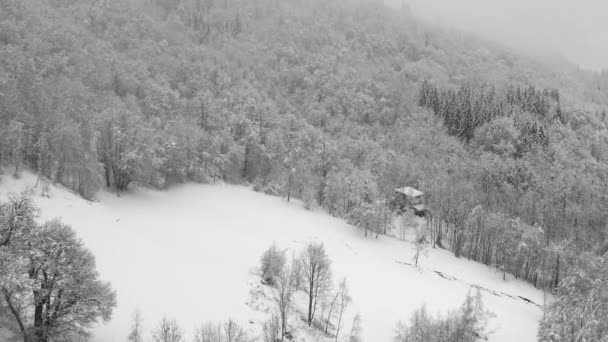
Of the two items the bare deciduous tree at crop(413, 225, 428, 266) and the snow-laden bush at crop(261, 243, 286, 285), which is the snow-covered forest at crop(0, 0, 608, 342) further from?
the bare deciduous tree at crop(413, 225, 428, 266)

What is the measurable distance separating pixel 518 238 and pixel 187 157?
216 ft

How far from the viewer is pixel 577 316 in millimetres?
39625

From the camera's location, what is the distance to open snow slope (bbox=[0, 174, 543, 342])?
121 feet

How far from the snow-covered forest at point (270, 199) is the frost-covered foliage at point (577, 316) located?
0.75 ft

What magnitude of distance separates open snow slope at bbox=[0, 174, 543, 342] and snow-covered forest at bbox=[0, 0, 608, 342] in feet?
1.00

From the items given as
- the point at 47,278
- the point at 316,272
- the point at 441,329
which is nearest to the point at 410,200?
the point at 441,329

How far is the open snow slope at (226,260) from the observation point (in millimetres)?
36844

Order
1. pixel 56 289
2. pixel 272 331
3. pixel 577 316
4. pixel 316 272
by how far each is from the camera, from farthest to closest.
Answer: pixel 316 272, pixel 577 316, pixel 272 331, pixel 56 289

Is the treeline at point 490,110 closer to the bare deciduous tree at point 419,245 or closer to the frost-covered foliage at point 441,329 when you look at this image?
the bare deciduous tree at point 419,245

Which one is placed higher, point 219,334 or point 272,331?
point 219,334

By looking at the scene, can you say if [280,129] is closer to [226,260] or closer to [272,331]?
[226,260]

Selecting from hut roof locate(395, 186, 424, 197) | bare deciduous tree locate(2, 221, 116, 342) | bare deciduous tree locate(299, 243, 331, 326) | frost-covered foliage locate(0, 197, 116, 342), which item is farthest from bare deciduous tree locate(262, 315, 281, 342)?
hut roof locate(395, 186, 424, 197)

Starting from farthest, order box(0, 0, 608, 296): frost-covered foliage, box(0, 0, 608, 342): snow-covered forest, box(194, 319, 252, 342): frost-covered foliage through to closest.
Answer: box(0, 0, 608, 296): frost-covered foliage → box(0, 0, 608, 342): snow-covered forest → box(194, 319, 252, 342): frost-covered foliage

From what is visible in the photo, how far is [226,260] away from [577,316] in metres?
39.5
